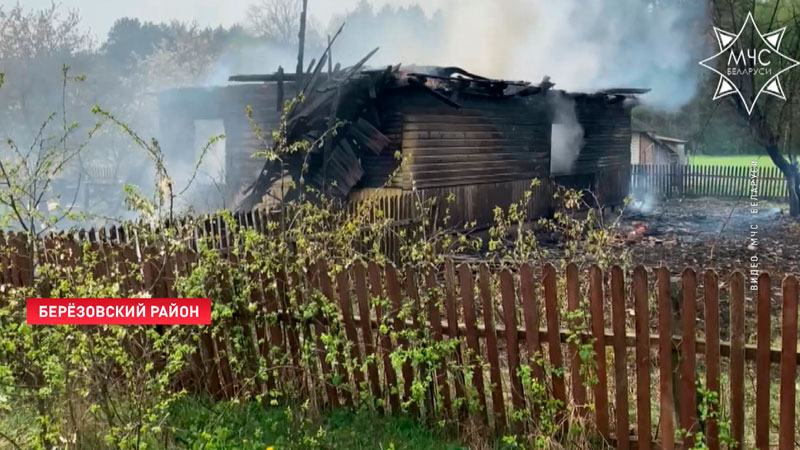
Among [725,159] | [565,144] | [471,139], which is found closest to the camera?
[471,139]

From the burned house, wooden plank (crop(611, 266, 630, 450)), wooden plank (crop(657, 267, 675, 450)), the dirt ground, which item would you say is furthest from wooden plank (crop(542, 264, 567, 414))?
the burned house

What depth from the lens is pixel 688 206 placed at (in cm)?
2148

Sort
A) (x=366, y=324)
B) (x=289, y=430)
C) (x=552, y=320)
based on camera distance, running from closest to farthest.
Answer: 1. (x=552, y=320)
2. (x=289, y=430)
3. (x=366, y=324)

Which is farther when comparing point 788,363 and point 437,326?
point 437,326

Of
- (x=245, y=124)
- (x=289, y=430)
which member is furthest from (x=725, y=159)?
(x=289, y=430)

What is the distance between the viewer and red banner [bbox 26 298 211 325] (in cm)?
361

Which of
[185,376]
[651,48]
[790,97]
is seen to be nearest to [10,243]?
[185,376]

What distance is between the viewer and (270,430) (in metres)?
4.22

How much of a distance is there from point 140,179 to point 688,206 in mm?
17974

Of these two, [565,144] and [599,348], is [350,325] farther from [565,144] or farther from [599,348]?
[565,144]

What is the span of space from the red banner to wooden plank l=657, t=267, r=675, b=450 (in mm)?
2787

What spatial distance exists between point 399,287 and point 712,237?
37.3ft

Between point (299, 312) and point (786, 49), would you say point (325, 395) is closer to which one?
point (299, 312)

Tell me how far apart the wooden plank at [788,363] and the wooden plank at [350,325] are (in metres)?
2.49
